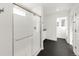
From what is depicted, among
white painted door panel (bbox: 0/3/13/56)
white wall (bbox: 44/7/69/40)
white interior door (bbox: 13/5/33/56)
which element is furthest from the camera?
white wall (bbox: 44/7/69/40)

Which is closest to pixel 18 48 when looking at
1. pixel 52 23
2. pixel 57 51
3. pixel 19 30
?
pixel 19 30

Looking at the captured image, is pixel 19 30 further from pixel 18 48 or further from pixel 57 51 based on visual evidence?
pixel 57 51

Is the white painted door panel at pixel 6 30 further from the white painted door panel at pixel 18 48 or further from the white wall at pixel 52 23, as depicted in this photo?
the white wall at pixel 52 23

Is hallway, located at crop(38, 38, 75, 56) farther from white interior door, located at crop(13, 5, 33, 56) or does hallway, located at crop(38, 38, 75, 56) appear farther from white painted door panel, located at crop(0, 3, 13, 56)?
white painted door panel, located at crop(0, 3, 13, 56)

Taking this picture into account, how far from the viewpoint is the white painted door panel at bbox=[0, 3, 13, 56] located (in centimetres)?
119

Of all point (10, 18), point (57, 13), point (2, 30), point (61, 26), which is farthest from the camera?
point (61, 26)

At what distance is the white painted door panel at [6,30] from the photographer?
3.92 feet

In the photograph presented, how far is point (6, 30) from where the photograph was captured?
4.17ft

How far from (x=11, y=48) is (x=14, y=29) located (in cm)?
40

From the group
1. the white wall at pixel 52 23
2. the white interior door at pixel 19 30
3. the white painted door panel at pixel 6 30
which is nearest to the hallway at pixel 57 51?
the white interior door at pixel 19 30

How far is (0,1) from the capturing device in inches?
48.2

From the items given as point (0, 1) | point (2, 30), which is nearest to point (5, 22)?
point (2, 30)

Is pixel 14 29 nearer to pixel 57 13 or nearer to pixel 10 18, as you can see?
pixel 10 18

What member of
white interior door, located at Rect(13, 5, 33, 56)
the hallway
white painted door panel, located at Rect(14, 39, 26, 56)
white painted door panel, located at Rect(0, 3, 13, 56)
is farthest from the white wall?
white painted door panel, located at Rect(0, 3, 13, 56)
